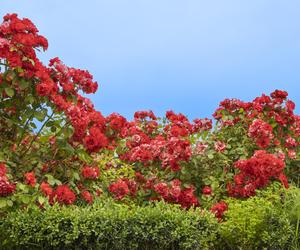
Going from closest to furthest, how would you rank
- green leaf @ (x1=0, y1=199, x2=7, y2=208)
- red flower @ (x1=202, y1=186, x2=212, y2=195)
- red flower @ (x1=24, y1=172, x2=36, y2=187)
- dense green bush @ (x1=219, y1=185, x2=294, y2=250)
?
green leaf @ (x1=0, y1=199, x2=7, y2=208) < red flower @ (x1=24, y1=172, x2=36, y2=187) < dense green bush @ (x1=219, y1=185, x2=294, y2=250) < red flower @ (x1=202, y1=186, x2=212, y2=195)

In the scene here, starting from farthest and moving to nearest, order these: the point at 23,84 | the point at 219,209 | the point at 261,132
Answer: the point at 261,132, the point at 219,209, the point at 23,84

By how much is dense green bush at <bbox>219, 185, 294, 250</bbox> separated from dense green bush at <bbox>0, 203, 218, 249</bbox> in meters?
0.93

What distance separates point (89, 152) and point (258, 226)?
246 cm

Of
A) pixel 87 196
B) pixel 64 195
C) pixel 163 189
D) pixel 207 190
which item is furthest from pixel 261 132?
pixel 64 195

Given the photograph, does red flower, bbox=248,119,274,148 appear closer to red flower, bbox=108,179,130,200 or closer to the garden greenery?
the garden greenery

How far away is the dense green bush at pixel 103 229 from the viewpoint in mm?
7395

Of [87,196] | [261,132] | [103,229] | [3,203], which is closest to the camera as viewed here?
[103,229]

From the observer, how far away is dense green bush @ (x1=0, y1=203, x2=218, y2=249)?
291 inches

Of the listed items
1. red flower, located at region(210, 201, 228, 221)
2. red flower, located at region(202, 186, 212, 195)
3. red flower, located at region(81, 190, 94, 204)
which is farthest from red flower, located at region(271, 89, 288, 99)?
red flower, located at region(81, 190, 94, 204)

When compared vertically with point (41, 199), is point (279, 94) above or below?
above

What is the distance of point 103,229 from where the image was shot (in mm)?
7363

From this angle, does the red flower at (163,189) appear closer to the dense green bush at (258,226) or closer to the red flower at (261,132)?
the dense green bush at (258,226)

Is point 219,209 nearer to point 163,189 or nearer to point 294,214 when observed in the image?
point 163,189

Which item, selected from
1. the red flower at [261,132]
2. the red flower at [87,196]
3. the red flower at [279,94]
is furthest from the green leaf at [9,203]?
the red flower at [279,94]
